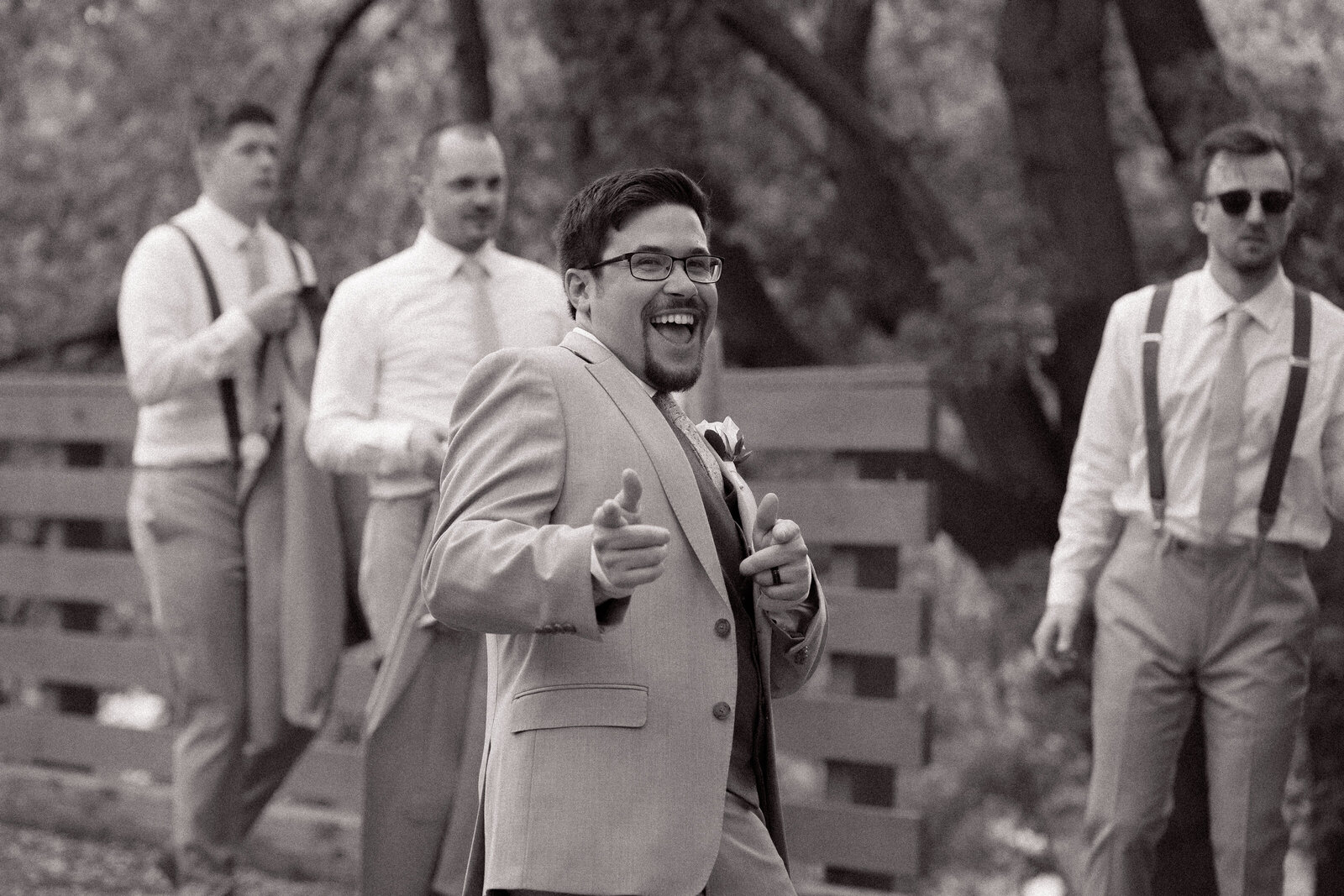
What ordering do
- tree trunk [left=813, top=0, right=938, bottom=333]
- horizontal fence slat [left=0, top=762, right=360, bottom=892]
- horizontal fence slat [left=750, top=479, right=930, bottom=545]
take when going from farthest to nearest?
tree trunk [left=813, top=0, right=938, bottom=333] < horizontal fence slat [left=0, top=762, right=360, bottom=892] < horizontal fence slat [left=750, top=479, right=930, bottom=545]

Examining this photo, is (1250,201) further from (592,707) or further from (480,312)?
(592,707)

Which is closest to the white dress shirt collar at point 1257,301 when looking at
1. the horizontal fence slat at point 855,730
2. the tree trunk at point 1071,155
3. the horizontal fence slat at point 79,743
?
the horizontal fence slat at point 855,730

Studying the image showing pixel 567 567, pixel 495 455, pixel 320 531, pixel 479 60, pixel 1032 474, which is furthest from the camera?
pixel 1032 474

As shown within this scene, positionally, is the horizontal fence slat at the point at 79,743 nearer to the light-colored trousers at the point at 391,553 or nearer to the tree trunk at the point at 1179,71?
the light-colored trousers at the point at 391,553

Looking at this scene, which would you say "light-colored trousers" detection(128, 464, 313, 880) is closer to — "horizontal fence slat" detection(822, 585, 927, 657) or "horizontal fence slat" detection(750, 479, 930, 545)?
"horizontal fence slat" detection(750, 479, 930, 545)

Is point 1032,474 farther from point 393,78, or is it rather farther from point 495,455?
point 495,455

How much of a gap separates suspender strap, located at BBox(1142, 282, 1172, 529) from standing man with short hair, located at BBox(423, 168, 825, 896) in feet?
5.12

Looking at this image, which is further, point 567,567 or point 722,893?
point 722,893

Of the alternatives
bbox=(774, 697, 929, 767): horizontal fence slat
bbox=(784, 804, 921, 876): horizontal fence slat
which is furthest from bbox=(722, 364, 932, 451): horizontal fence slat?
bbox=(784, 804, 921, 876): horizontal fence slat

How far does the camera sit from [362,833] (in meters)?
4.65

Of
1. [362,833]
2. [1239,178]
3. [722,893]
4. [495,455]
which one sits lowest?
[362,833]

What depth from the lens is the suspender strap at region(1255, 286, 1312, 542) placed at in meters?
4.20

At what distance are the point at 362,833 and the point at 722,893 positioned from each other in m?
2.00

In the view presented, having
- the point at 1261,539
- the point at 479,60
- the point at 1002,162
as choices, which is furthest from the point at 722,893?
the point at 1002,162
